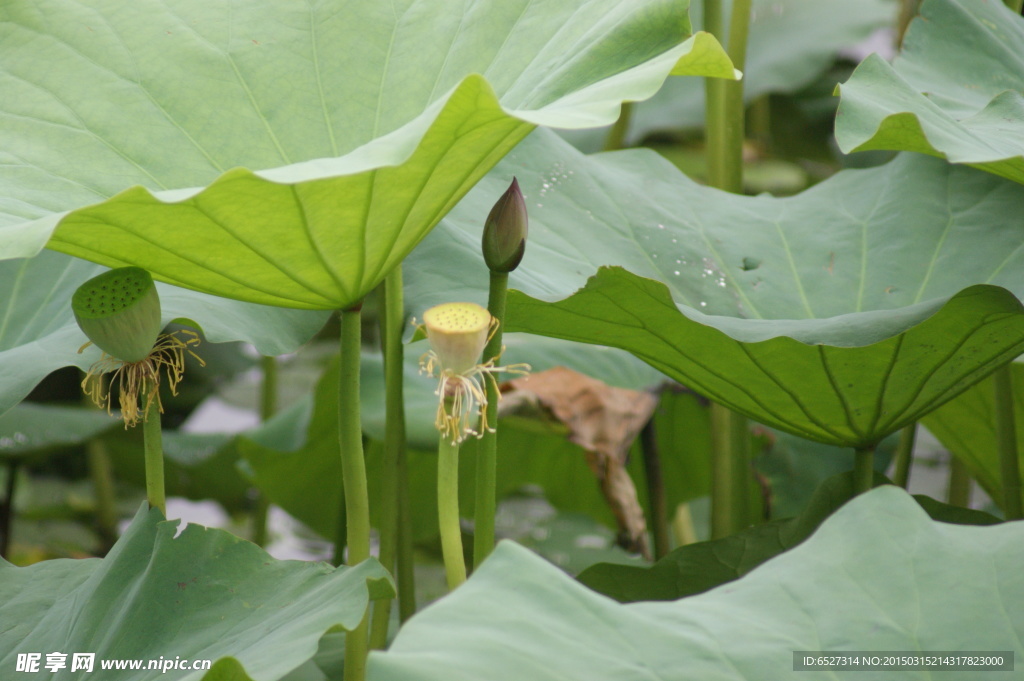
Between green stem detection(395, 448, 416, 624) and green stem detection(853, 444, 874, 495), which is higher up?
green stem detection(853, 444, 874, 495)

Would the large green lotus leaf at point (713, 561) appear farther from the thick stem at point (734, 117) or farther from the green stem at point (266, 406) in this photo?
the green stem at point (266, 406)

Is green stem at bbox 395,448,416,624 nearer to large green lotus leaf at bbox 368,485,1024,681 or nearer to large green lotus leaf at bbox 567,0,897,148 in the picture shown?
large green lotus leaf at bbox 368,485,1024,681

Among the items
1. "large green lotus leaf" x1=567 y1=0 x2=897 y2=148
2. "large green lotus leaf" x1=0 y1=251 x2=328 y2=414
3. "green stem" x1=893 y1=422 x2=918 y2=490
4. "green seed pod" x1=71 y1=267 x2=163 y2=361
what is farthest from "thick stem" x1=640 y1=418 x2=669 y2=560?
"large green lotus leaf" x1=567 y1=0 x2=897 y2=148

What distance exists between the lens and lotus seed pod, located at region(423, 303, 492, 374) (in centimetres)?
66

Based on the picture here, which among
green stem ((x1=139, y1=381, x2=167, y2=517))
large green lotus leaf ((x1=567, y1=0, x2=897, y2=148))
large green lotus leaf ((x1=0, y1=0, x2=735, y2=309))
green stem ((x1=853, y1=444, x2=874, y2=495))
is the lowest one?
green stem ((x1=853, y1=444, x2=874, y2=495))

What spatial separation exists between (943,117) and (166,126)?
75cm

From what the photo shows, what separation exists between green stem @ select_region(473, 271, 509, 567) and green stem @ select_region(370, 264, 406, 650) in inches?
7.2

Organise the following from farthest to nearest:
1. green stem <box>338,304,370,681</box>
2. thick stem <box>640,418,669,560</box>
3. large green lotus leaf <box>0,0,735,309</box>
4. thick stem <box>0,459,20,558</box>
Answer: thick stem <box>0,459,20,558</box> → thick stem <box>640,418,669,560</box> → green stem <box>338,304,370,681</box> → large green lotus leaf <box>0,0,735,309</box>

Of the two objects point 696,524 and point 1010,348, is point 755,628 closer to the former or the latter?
point 1010,348

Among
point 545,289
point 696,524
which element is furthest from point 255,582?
point 696,524

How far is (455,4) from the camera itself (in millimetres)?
971

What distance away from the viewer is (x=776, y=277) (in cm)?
109

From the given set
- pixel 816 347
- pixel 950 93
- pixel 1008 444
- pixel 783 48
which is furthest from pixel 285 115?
pixel 783 48

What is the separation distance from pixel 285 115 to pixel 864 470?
0.69 metres
